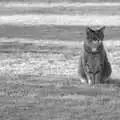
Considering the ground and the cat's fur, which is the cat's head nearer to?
the cat's fur

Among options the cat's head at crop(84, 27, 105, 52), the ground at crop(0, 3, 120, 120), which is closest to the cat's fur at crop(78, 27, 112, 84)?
the cat's head at crop(84, 27, 105, 52)

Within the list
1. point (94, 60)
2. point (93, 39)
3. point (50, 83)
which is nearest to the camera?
point (93, 39)

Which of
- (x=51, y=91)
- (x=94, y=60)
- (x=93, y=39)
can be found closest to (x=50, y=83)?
(x=51, y=91)

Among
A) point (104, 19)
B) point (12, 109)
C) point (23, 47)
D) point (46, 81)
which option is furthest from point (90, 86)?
point (104, 19)

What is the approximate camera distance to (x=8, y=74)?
9.46m

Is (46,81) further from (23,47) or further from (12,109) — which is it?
(23,47)

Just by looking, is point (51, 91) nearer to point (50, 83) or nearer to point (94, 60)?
point (50, 83)

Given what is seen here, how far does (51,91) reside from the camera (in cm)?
798

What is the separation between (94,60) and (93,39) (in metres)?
0.40

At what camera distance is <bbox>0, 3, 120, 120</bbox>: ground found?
6.71 metres

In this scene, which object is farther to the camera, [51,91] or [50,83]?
[50,83]

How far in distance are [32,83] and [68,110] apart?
1923mm

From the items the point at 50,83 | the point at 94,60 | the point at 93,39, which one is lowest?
the point at 50,83

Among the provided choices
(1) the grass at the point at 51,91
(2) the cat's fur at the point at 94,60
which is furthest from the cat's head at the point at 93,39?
(1) the grass at the point at 51,91
